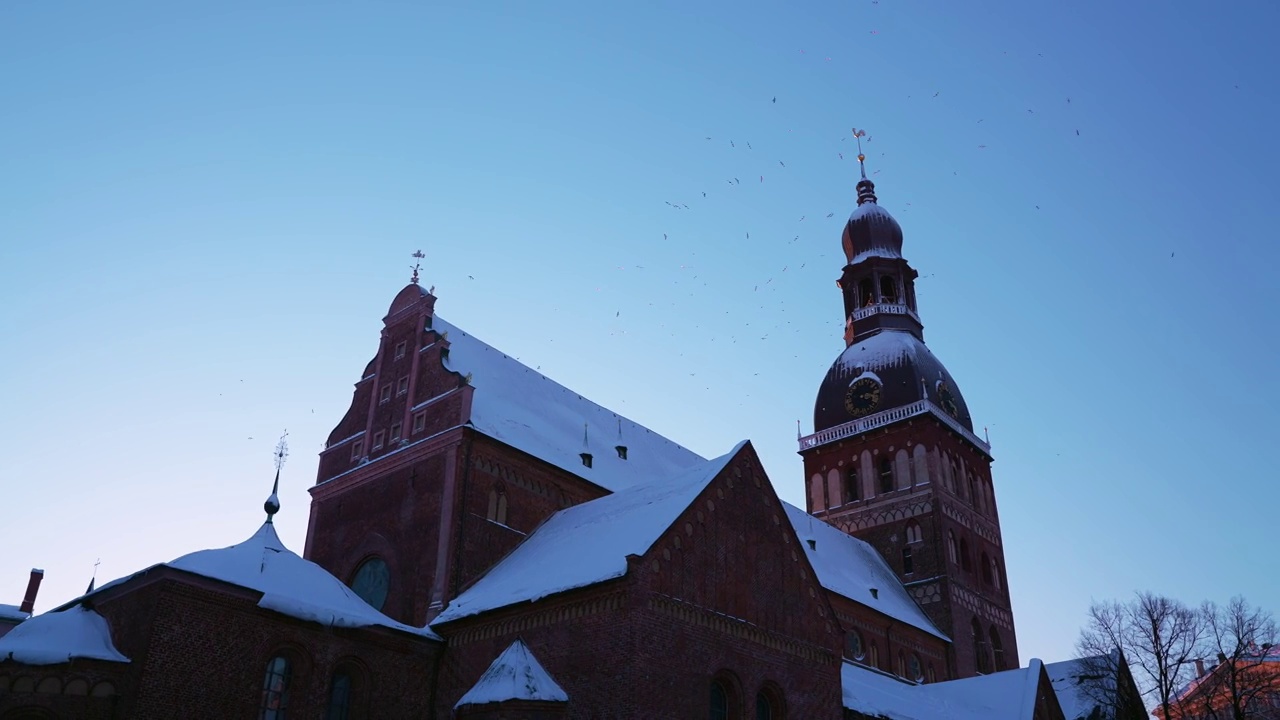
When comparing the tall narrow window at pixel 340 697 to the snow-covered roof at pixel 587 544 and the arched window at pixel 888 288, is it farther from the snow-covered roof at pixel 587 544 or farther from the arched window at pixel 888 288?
the arched window at pixel 888 288

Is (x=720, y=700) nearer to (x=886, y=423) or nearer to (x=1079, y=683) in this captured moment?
(x=1079, y=683)

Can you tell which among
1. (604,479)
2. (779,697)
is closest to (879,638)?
(604,479)

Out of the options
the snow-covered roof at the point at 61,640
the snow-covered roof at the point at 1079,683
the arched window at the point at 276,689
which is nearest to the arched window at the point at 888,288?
the snow-covered roof at the point at 1079,683

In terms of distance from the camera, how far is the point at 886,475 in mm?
53406

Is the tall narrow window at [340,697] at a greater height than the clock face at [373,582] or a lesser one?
lesser

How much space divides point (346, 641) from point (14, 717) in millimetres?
7018

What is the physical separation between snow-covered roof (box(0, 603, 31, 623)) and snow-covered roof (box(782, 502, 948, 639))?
43.9 meters

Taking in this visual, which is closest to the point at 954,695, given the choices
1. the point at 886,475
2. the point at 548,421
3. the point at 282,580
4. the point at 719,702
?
the point at 719,702

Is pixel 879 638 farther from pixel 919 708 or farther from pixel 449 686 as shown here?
pixel 449 686

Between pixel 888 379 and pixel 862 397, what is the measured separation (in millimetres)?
1756

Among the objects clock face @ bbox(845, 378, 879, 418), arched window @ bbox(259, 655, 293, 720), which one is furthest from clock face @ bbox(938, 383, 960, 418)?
arched window @ bbox(259, 655, 293, 720)

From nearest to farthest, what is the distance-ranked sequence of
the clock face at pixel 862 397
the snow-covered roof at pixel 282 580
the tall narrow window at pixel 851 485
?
1. the snow-covered roof at pixel 282 580
2. the tall narrow window at pixel 851 485
3. the clock face at pixel 862 397

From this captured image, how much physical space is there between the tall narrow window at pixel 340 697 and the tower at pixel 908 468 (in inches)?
1216

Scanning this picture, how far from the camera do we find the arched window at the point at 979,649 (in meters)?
48.9
